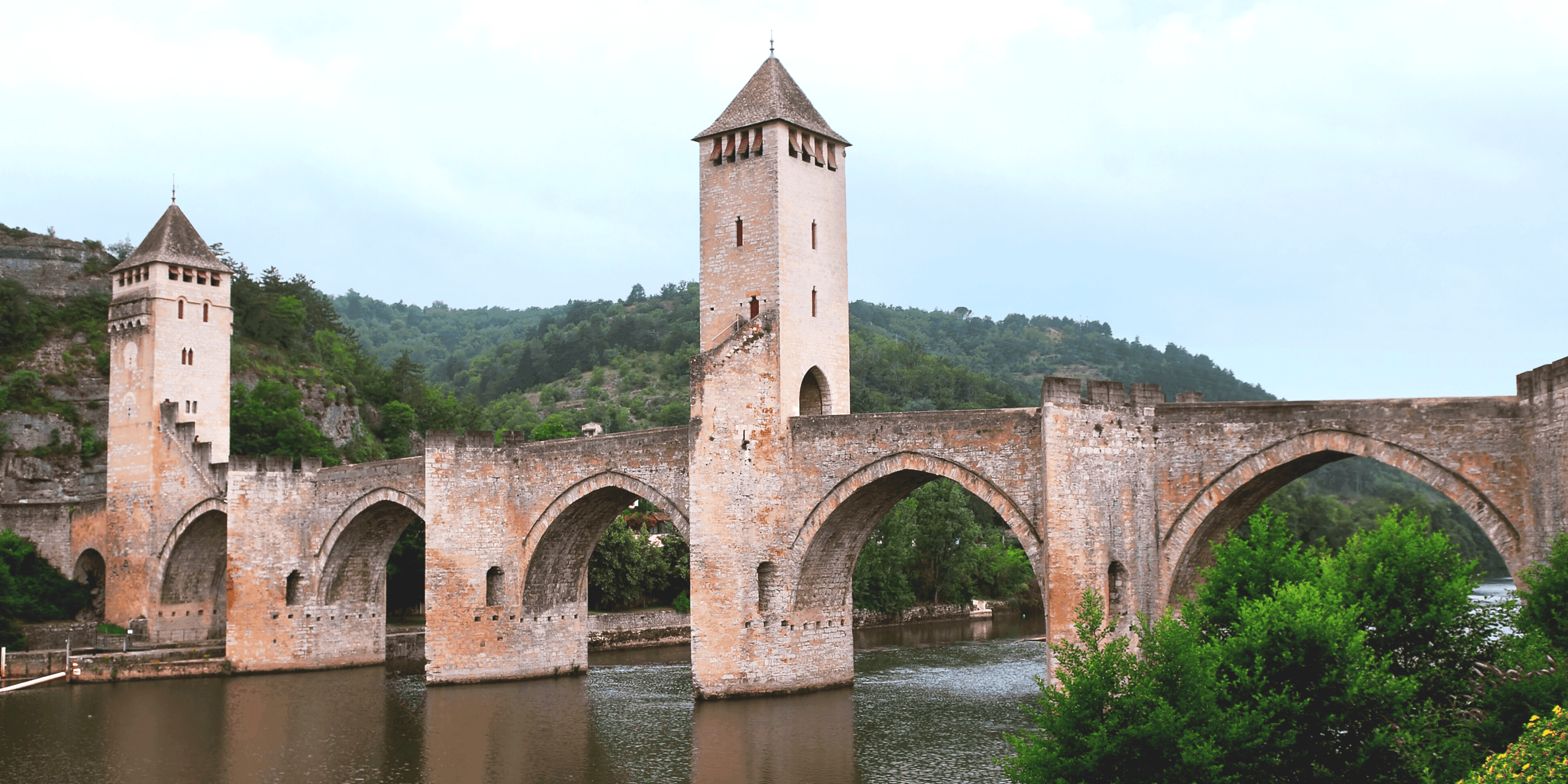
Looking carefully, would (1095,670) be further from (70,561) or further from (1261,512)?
(70,561)

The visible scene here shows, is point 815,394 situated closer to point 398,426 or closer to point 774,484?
point 774,484

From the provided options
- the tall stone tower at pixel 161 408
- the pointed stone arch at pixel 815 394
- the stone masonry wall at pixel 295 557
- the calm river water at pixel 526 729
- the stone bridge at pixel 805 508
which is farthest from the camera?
the tall stone tower at pixel 161 408

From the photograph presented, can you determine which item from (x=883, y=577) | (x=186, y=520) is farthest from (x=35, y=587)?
(x=883, y=577)

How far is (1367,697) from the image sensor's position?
48.9ft

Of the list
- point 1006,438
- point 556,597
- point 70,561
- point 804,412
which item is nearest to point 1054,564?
point 1006,438

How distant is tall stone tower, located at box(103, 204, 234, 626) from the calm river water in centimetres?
849

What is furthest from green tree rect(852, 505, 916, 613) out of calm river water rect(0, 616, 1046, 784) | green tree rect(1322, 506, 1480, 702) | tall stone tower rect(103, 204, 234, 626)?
green tree rect(1322, 506, 1480, 702)

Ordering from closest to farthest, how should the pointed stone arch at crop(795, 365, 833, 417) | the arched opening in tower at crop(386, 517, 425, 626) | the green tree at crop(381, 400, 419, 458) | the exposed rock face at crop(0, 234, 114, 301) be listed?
the pointed stone arch at crop(795, 365, 833, 417) → the arched opening in tower at crop(386, 517, 425, 626) → the exposed rock face at crop(0, 234, 114, 301) → the green tree at crop(381, 400, 419, 458)

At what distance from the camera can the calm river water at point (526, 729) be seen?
2231cm

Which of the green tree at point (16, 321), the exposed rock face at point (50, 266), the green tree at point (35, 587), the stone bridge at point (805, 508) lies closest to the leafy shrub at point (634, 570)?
the stone bridge at point (805, 508)

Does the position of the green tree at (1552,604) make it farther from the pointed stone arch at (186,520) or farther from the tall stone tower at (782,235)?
the pointed stone arch at (186,520)

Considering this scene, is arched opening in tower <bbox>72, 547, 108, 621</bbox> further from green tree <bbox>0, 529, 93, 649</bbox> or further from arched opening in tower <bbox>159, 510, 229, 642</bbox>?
arched opening in tower <bbox>159, 510, 229, 642</bbox>

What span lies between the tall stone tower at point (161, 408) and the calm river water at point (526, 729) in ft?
27.9

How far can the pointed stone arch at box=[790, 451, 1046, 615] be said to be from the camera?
25.1m
